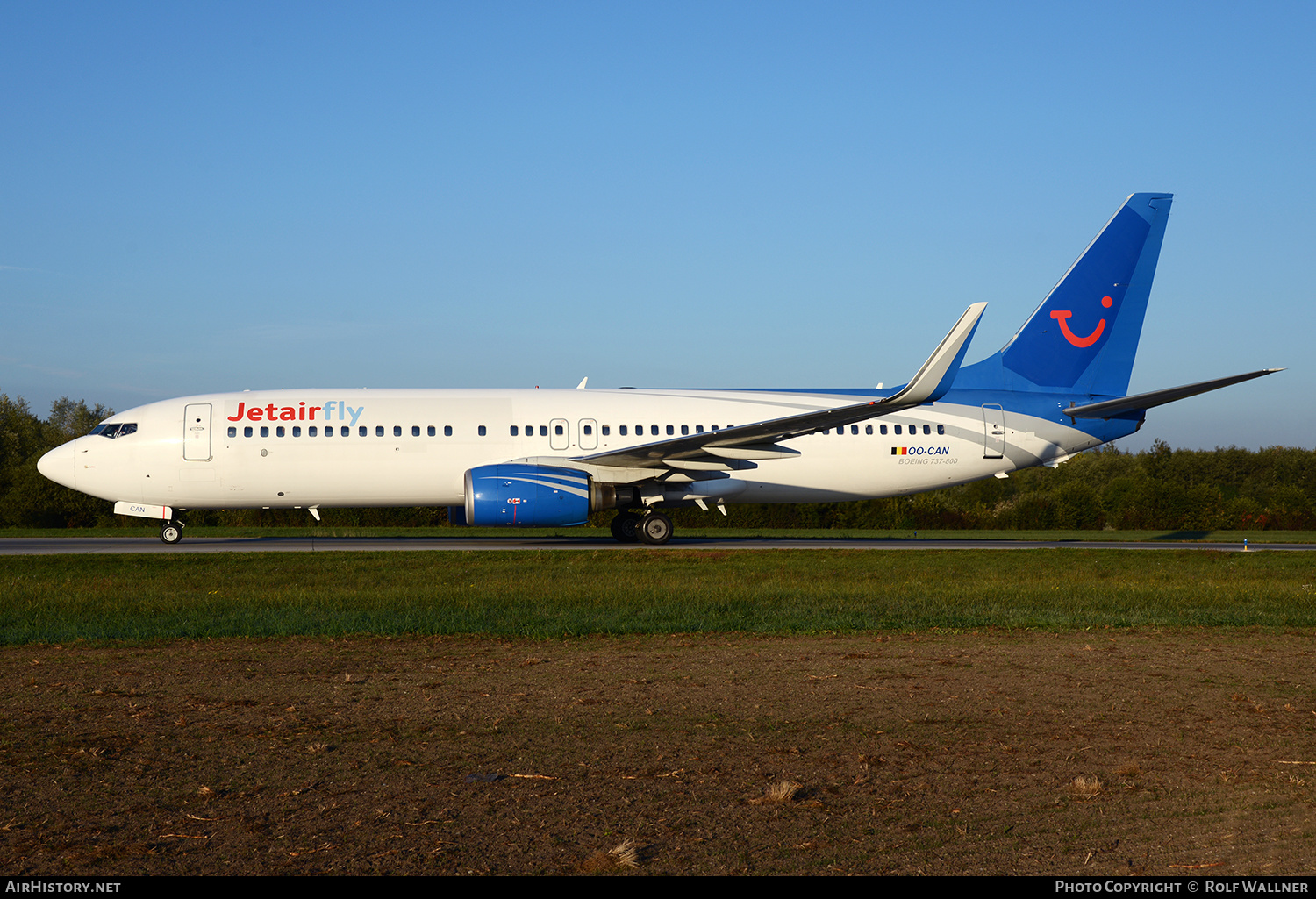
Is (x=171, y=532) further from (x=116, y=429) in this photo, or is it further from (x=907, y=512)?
(x=907, y=512)

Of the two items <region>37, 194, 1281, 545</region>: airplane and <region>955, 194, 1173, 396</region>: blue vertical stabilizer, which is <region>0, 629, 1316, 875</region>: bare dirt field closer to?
<region>37, 194, 1281, 545</region>: airplane

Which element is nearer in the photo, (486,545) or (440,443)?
(440,443)

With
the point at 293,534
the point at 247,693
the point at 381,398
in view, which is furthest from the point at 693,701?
the point at 293,534

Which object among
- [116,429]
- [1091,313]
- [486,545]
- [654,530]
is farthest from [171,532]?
[1091,313]

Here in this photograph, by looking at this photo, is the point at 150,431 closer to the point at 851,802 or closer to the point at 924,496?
the point at 851,802

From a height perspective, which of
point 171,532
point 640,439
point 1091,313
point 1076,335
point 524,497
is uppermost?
point 1091,313

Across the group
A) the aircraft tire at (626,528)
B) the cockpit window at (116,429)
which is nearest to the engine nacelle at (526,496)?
the aircraft tire at (626,528)

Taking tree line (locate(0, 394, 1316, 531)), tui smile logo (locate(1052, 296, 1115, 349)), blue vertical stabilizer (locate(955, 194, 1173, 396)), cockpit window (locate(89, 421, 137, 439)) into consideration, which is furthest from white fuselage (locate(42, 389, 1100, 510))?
tree line (locate(0, 394, 1316, 531))

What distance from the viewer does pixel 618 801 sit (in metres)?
4.38

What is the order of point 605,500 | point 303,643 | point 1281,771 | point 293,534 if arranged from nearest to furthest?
point 1281,771
point 303,643
point 605,500
point 293,534

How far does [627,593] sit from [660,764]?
7832 mm

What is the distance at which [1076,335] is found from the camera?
79.0 feet
